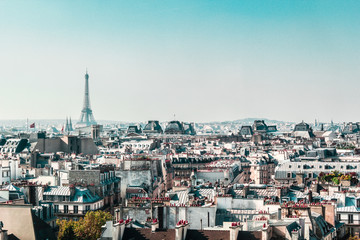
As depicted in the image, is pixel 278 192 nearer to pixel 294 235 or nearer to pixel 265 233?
pixel 294 235

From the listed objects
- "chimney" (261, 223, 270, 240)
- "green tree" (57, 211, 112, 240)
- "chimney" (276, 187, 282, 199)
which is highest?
"chimney" (261, 223, 270, 240)

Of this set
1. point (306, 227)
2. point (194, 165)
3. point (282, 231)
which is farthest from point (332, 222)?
point (194, 165)

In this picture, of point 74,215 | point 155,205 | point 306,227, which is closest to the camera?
point 306,227

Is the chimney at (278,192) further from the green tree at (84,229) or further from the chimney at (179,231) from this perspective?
the chimney at (179,231)

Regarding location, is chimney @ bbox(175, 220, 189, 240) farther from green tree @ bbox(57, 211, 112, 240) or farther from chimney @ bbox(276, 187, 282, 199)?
chimney @ bbox(276, 187, 282, 199)

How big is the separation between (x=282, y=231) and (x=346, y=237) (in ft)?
52.9

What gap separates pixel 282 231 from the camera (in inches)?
1193

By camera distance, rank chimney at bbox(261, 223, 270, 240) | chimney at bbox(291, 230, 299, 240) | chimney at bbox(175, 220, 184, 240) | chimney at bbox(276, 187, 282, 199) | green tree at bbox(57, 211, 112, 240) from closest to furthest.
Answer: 1. chimney at bbox(261, 223, 270, 240)
2. chimney at bbox(175, 220, 184, 240)
3. chimney at bbox(291, 230, 299, 240)
4. green tree at bbox(57, 211, 112, 240)
5. chimney at bbox(276, 187, 282, 199)

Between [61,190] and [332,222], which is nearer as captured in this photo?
[332,222]

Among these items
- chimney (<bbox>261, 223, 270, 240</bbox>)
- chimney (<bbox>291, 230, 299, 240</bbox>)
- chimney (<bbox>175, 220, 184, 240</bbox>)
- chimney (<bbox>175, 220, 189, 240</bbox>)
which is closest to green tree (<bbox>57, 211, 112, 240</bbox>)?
chimney (<bbox>175, 220, 189, 240</bbox>)

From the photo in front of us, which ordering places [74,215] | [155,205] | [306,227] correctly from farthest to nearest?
1. [74,215]
2. [155,205]
3. [306,227]

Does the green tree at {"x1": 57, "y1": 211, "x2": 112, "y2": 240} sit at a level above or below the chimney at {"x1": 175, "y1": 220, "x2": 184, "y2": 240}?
below

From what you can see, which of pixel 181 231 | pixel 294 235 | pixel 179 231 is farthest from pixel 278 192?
pixel 179 231

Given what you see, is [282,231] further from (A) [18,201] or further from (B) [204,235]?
(A) [18,201]
